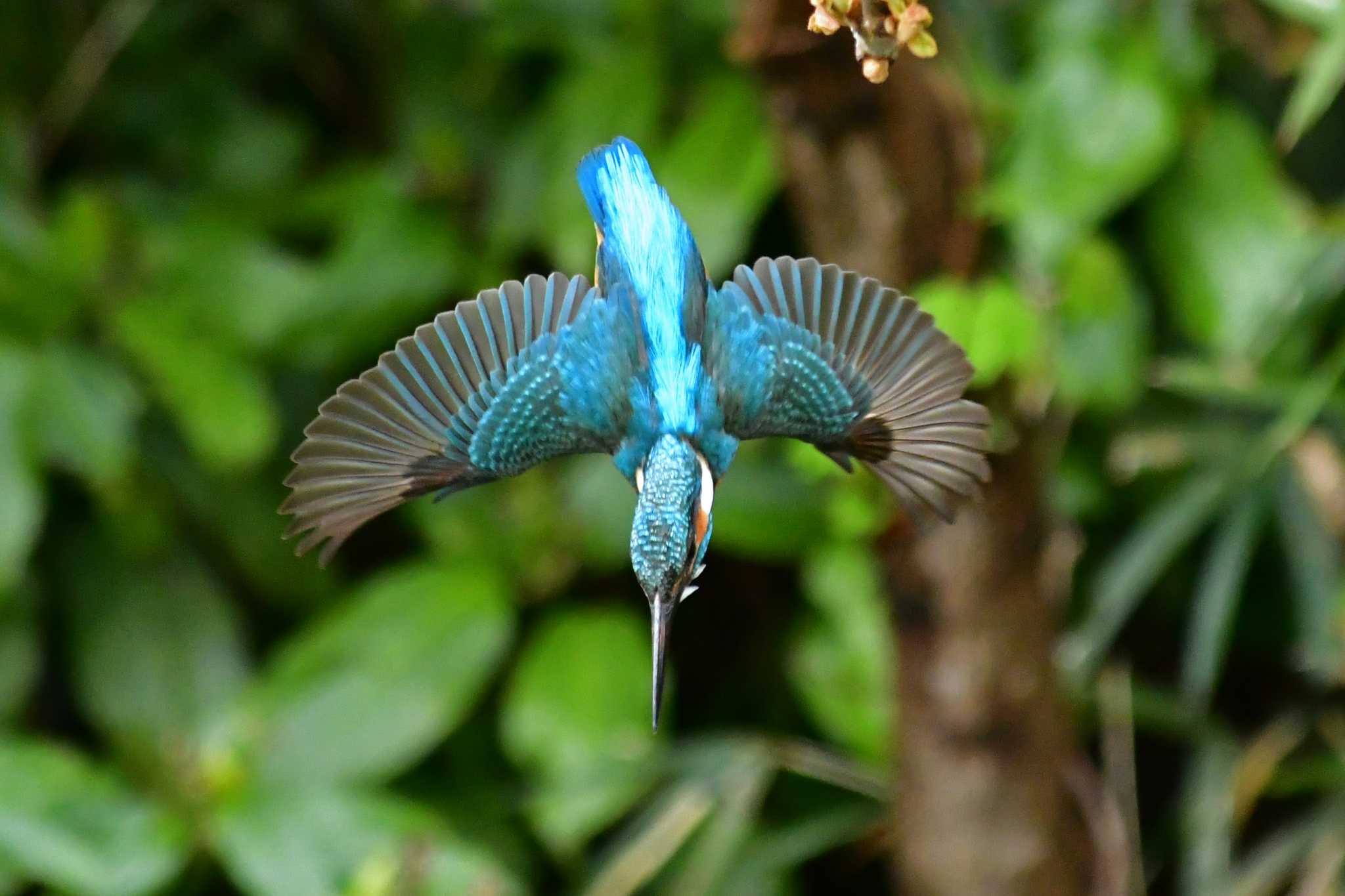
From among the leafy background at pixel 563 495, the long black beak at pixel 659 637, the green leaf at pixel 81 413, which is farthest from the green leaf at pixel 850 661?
the long black beak at pixel 659 637

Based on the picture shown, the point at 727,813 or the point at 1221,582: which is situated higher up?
the point at 1221,582

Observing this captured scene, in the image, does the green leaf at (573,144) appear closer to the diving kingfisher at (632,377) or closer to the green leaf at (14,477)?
the green leaf at (14,477)

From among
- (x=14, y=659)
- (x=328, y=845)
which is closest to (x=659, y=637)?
(x=328, y=845)

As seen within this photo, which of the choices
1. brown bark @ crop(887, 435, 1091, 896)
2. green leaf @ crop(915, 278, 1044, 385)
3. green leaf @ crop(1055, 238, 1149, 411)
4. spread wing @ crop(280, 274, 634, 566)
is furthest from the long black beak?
green leaf @ crop(1055, 238, 1149, 411)

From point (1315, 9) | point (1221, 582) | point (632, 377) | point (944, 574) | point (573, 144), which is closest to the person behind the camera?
point (632, 377)

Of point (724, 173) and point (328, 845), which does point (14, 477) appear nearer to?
point (328, 845)

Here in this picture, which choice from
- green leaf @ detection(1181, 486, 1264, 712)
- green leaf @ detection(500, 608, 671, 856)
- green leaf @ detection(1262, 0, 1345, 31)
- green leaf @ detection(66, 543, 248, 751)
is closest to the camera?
green leaf @ detection(1262, 0, 1345, 31)

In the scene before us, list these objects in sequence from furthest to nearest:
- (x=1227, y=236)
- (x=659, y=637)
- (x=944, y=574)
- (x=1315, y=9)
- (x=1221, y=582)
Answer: (x=1227, y=236) < (x=1221, y=582) < (x=944, y=574) < (x=1315, y=9) < (x=659, y=637)

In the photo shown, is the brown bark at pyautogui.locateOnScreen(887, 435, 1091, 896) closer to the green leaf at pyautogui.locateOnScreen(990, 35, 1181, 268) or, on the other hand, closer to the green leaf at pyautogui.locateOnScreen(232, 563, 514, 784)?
the green leaf at pyautogui.locateOnScreen(990, 35, 1181, 268)
